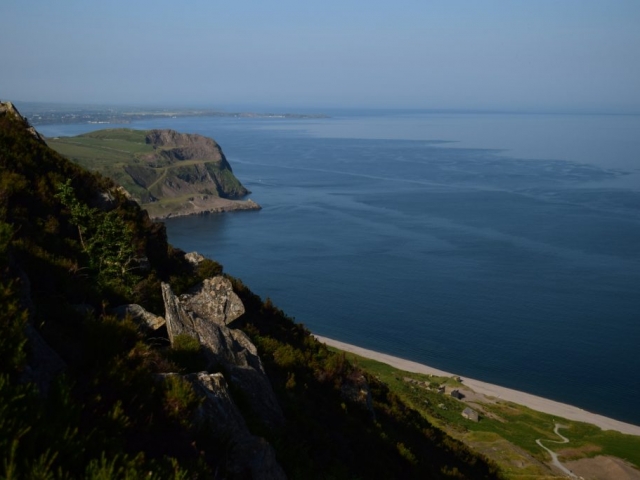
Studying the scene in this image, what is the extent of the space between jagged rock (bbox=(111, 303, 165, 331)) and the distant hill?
118 m

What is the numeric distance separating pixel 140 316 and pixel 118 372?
3.58 m

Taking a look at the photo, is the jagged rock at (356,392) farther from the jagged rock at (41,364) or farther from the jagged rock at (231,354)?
the jagged rock at (41,364)

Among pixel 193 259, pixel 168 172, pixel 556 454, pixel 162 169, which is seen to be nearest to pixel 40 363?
pixel 193 259

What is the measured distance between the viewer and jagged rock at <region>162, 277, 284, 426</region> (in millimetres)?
9727

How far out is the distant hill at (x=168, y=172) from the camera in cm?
13725

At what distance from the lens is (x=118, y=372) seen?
6.61 m

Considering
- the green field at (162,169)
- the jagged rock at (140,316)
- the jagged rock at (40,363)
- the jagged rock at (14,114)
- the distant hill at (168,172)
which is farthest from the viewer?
the green field at (162,169)

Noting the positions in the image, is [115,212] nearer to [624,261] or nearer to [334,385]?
[334,385]

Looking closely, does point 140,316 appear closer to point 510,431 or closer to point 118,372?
point 118,372

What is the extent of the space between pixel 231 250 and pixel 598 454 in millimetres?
66542

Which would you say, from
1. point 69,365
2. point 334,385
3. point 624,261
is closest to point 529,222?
point 624,261

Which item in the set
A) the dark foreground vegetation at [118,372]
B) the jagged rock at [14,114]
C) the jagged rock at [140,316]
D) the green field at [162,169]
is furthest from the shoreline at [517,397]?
the green field at [162,169]

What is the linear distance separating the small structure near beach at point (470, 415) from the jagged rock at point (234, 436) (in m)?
38.1

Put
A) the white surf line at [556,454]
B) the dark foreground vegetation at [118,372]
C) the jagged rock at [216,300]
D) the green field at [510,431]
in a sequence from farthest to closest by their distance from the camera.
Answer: the green field at [510,431]
the white surf line at [556,454]
the jagged rock at [216,300]
the dark foreground vegetation at [118,372]
